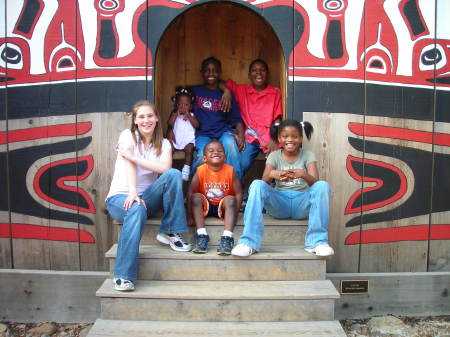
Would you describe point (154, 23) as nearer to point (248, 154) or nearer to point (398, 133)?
point (248, 154)

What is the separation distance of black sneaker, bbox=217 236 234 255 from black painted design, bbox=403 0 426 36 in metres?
2.25

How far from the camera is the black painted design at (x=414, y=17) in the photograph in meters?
3.54

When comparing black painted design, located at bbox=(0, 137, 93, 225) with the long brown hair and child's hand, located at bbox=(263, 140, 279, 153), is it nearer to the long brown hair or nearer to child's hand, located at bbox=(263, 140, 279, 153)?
the long brown hair

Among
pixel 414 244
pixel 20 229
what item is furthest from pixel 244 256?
pixel 20 229

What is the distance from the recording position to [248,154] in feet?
13.1

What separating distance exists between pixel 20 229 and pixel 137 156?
1.32 metres

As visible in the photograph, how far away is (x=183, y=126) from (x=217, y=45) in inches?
41.9

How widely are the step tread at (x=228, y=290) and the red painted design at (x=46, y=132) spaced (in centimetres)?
133

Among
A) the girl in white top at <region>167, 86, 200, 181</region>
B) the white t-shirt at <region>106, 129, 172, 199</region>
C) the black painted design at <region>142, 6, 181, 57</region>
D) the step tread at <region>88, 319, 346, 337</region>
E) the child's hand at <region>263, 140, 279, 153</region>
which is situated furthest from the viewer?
the girl in white top at <region>167, 86, 200, 181</region>

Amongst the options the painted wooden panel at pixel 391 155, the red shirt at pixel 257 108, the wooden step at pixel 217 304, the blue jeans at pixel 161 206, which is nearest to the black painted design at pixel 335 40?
the painted wooden panel at pixel 391 155

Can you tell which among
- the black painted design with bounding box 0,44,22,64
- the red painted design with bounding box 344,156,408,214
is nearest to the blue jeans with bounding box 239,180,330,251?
the red painted design with bounding box 344,156,408,214

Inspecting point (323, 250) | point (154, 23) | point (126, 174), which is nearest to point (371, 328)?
point (323, 250)

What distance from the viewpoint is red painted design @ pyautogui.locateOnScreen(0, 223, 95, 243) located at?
362 centimetres

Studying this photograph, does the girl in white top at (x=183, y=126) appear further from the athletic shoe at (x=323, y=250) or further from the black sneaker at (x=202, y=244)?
the athletic shoe at (x=323, y=250)
